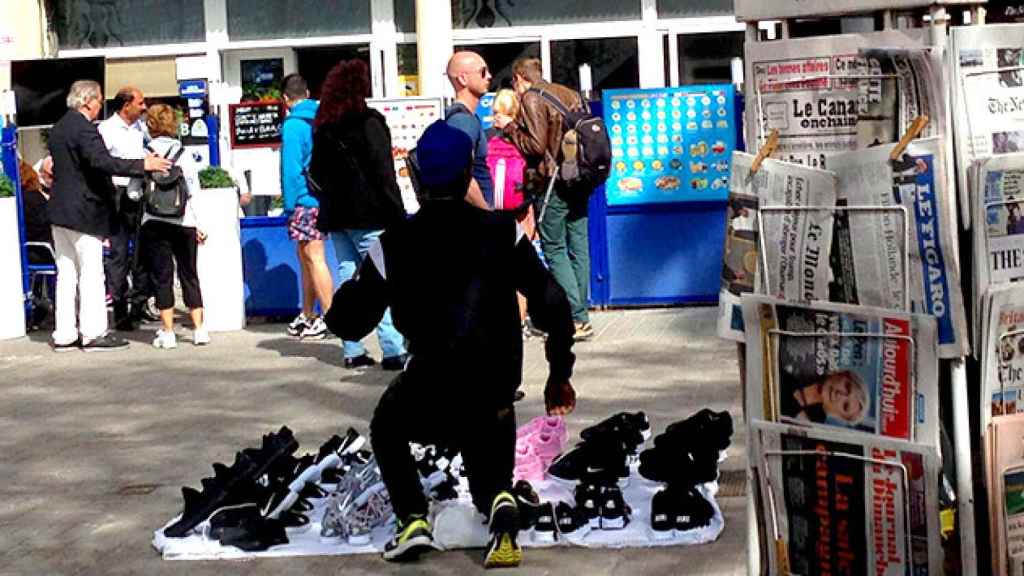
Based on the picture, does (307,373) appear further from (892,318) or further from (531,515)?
A: (892,318)

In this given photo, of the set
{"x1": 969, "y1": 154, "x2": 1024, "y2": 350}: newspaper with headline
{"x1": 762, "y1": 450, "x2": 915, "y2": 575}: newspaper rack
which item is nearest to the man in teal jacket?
{"x1": 762, "y1": 450, "x2": 915, "y2": 575}: newspaper rack

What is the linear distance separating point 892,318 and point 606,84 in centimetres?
1514

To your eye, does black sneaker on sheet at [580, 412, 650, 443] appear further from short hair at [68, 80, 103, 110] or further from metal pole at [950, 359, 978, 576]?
short hair at [68, 80, 103, 110]

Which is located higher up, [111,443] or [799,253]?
[799,253]

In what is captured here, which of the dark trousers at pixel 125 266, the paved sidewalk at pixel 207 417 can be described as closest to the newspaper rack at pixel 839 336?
the paved sidewalk at pixel 207 417

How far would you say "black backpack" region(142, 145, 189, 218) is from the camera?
41.4 feet

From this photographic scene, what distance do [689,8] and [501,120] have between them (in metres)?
8.36

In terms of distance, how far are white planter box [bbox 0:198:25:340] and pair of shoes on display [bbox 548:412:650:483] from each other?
24.8 feet

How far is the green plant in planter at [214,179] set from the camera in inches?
531

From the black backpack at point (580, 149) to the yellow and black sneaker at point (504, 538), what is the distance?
513cm

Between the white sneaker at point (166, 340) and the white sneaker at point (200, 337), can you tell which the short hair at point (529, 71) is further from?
the white sneaker at point (166, 340)

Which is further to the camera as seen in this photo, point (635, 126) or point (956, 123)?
point (635, 126)

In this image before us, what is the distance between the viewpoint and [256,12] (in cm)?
2038

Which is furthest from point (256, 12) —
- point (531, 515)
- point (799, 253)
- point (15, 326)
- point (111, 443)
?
point (799, 253)
